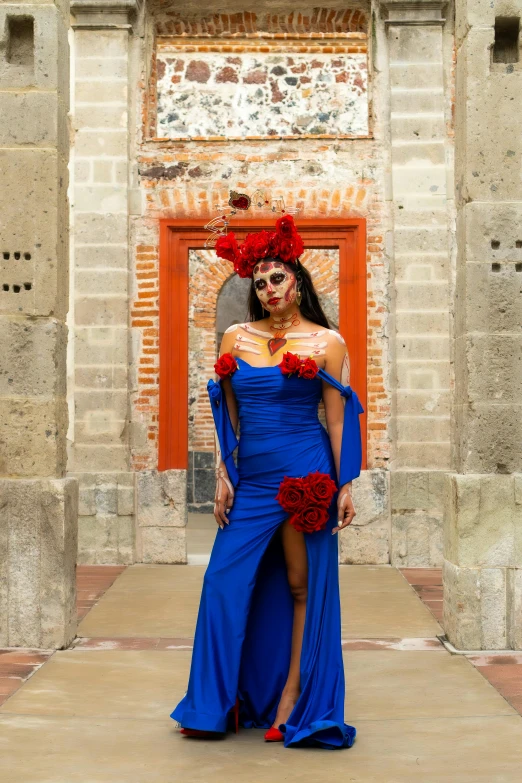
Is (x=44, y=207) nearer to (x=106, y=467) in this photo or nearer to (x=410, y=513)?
(x=106, y=467)

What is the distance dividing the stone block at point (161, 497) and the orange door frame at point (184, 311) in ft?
0.39

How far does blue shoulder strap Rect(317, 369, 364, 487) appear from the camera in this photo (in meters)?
4.26

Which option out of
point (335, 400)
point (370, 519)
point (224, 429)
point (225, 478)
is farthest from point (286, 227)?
point (370, 519)

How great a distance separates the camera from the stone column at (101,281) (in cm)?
929

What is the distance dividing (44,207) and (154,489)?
396cm

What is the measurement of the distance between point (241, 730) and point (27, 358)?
2.64 meters

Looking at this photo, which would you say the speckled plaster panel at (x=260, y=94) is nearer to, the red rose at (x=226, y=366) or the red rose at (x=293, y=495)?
the red rose at (x=226, y=366)

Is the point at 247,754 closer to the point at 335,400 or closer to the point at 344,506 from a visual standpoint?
the point at 344,506

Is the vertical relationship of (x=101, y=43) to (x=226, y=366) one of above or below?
above

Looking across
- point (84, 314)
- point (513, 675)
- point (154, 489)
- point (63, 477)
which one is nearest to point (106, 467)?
point (154, 489)

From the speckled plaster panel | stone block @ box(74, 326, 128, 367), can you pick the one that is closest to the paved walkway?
stone block @ box(74, 326, 128, 367)

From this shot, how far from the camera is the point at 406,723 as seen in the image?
14.5 feet

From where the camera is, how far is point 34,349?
595 cm

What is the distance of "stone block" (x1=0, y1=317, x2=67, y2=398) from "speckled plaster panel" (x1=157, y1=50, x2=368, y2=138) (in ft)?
13.9
